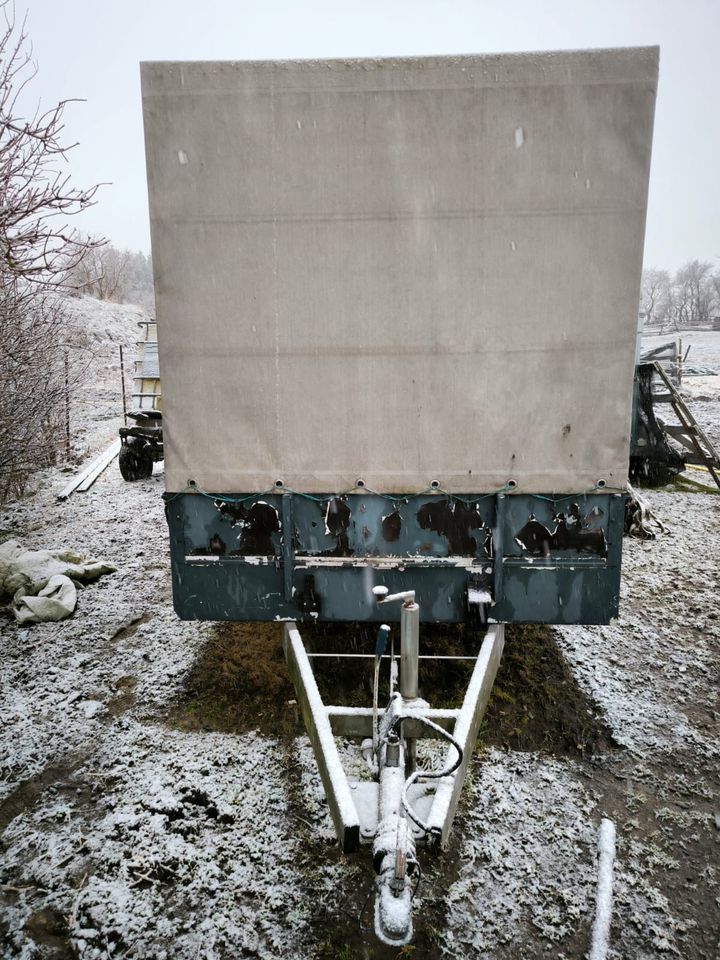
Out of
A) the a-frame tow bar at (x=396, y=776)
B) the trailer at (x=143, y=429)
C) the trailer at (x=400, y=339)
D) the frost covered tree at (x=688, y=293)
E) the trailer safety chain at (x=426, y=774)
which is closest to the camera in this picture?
the a-frame tow bar at (x=396, y=776)

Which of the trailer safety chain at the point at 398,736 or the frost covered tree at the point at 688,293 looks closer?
the trailer safety chain at the point at 398,736

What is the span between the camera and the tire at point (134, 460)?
10531 millimetres

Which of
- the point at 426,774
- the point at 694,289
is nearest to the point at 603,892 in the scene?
the point at 426,774

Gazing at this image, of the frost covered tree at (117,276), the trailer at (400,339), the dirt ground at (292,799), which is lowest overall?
the dirt ground at (292,799)

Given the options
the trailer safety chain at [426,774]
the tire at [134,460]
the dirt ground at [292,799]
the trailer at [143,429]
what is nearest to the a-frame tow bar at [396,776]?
the trailer safety chain at [426,774]

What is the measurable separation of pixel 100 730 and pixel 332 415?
7.97 ft

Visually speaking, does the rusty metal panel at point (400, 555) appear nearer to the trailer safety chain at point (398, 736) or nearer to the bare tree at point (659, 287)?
the trailer safety chain at point (398, 736)

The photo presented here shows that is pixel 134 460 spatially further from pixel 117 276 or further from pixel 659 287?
pixel 659 287

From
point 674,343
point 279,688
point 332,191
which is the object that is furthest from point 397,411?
point 674,343

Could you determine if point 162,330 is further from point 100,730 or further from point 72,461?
point 72,461

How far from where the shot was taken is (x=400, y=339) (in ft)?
11.1

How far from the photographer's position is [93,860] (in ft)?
9.89

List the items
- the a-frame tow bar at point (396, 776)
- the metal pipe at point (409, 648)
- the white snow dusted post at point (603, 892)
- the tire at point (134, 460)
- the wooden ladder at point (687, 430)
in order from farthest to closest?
the tire at point (134, 460), the wooden ladder at point (687, 430), the metal pipe at point (409, 648), the white snow dusted post at point (603, 892), the a-frame tow bar at point (396, 776)

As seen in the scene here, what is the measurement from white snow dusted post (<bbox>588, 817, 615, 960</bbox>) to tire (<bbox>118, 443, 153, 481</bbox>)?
8994 mm
